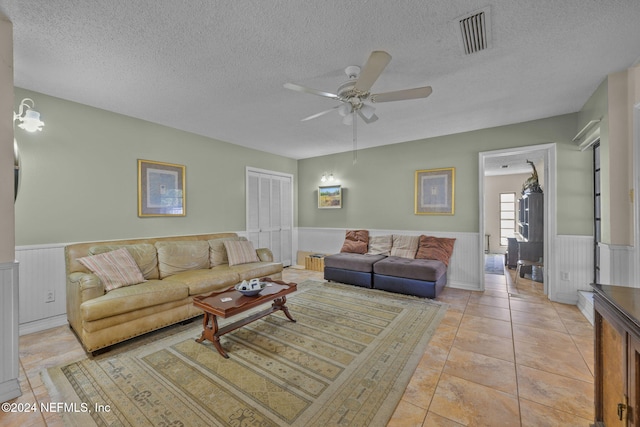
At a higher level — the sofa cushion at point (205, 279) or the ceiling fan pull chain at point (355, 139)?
the ceiling fan pull chain at point (355, 139)

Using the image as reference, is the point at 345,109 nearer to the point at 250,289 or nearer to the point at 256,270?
the point at 250,289

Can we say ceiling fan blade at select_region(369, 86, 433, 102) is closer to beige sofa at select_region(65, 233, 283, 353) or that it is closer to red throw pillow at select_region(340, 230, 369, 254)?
beige sofa at select_region(65, 233, 283, 353)

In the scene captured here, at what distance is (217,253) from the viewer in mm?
4152

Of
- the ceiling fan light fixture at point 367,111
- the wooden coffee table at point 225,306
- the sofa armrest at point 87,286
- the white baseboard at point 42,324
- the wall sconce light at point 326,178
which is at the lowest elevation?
the white baseboard at point 42,324

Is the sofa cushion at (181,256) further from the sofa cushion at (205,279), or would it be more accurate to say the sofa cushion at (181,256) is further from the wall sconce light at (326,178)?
the wall sconce light at (326,178)

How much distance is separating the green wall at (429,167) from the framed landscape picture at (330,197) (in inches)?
4.5

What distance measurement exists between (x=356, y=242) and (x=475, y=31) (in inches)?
152

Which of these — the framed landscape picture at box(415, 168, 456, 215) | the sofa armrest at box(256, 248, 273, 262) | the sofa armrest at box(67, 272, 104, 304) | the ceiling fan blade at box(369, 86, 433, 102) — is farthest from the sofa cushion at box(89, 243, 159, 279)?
the framed landscape picture at box(415, 168, 456, 215)

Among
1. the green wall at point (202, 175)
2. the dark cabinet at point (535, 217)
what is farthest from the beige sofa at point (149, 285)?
the dark cabinet at point (535, 217)

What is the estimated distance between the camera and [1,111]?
191 cm

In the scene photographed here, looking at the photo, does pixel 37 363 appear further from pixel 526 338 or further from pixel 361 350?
pixel 526 338

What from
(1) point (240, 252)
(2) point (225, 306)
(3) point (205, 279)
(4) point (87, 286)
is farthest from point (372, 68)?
(1) point (240, 252)

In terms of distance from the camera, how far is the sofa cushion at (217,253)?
4090 mm

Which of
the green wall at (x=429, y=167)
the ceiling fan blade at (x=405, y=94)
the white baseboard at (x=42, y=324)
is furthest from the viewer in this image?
the green wall at (x=429, y=167)
